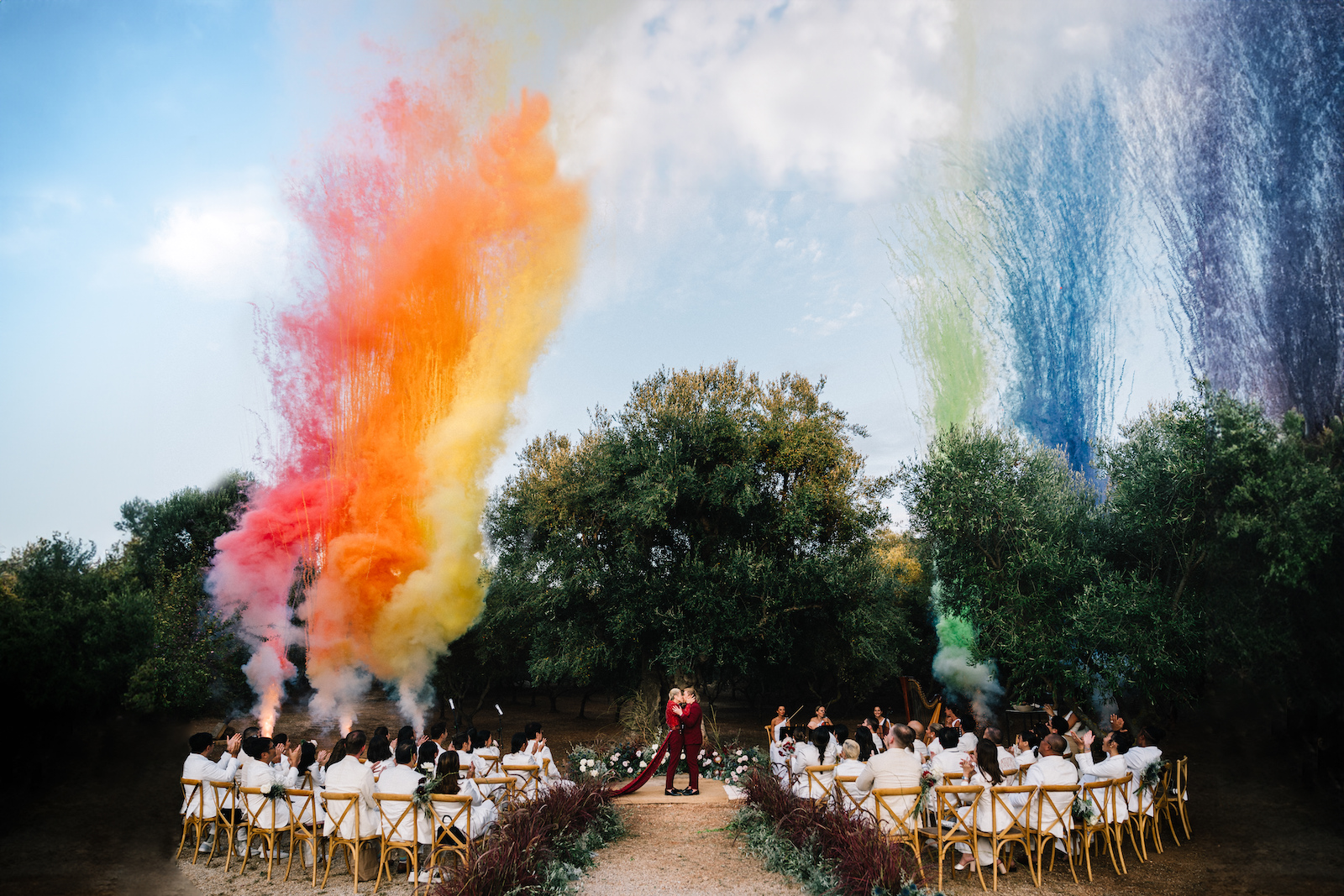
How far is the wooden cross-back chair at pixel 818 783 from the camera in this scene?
10391mm

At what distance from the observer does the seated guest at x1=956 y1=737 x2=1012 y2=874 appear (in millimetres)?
8695

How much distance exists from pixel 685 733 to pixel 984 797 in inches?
258

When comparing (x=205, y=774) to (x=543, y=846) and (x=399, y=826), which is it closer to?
(x=399, y=826)

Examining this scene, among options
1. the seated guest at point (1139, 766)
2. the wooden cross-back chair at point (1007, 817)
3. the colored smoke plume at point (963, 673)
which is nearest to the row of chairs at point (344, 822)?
the wooden cross-back chair at point (1007, 817)

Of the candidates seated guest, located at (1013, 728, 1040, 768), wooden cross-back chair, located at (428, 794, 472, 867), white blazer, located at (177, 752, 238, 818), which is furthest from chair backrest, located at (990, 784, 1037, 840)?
white blazer, located at (177, 752, 238, 818)

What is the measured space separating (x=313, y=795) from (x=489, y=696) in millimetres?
32358

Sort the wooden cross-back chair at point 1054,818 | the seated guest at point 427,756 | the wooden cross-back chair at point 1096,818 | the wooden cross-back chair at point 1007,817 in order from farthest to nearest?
1. the seated guest at point 427,756
2. the wooden cross-back chair at point 1096,818
3. the wooden cross-back chair at point 1054,818
4. the wooden cross-back chair at point 1007,817

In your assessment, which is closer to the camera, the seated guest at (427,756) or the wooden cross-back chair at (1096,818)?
the wooden cross-back chair at (1096,818)

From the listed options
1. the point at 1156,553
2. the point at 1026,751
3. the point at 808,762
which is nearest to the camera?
the point at 1026,751

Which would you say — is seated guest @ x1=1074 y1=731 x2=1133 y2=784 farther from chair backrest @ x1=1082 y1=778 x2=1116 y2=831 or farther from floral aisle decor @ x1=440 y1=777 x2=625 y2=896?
floral aisle decor @ x1=440 y1=777 x2=625 y2=896

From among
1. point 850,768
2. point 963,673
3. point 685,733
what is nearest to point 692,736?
point 685,733

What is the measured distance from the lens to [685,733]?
47.1 ft

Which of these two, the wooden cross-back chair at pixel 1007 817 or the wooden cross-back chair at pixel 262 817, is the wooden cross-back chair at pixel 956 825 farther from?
the wooden cross-back chair at pixel 262 817

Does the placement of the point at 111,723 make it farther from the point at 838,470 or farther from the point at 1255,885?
the point at 1255,885
